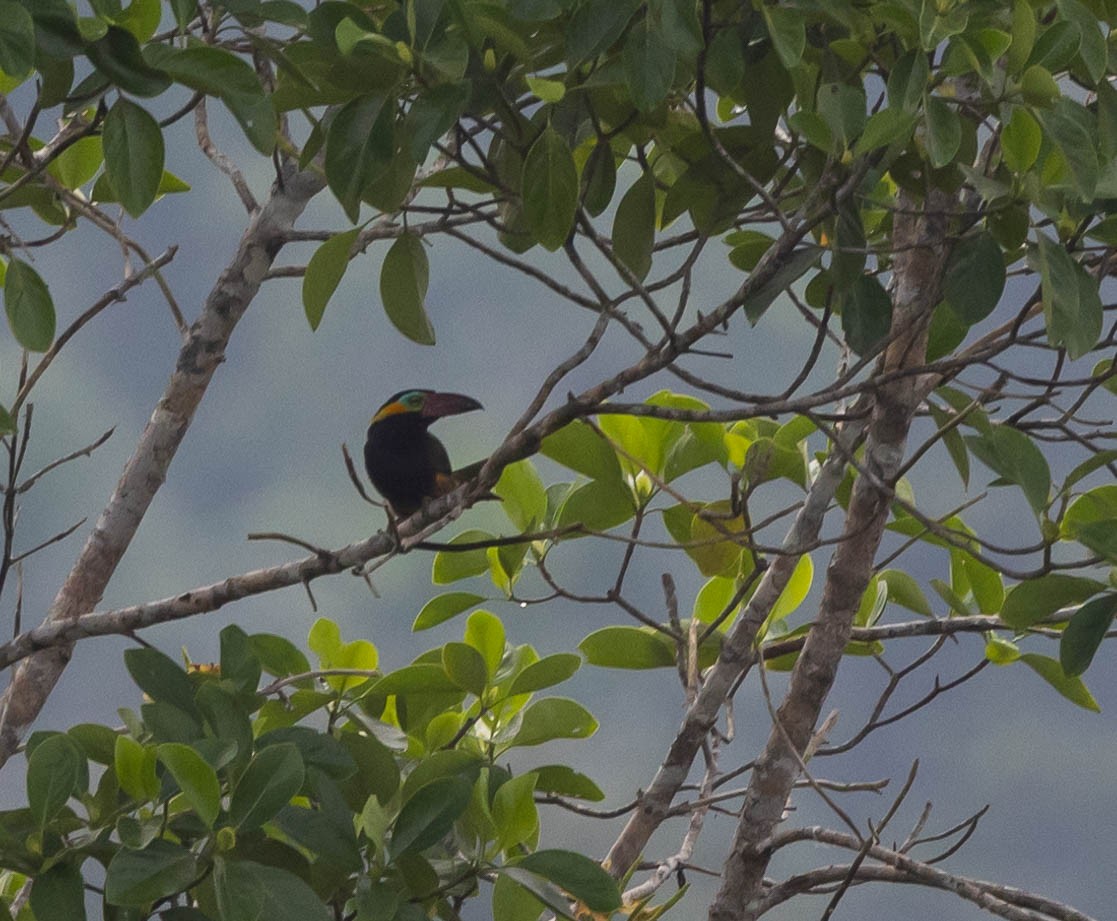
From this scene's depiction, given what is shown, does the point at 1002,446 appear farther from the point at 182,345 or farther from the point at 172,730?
the point at 182,345

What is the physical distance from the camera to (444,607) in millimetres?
2770

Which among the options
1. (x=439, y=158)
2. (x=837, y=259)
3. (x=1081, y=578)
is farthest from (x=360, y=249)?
(x=1081, y=578)

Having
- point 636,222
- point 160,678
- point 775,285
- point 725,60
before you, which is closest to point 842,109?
point 725,60

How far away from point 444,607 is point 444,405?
0.58m

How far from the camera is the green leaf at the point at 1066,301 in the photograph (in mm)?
1910

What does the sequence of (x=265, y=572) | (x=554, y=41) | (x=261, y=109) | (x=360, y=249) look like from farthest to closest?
(x=360, y=249), (x=265, y=572), (x=554, y=41), (x=261, y=109)

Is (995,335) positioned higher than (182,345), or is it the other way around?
(995,335)

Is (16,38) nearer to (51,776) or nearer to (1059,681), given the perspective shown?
(51,776)

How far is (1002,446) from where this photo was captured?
85.4 inches

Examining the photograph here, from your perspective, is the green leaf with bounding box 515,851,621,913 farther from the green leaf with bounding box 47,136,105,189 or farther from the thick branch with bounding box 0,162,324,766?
the green leaf with bounding box 47,136,105,189

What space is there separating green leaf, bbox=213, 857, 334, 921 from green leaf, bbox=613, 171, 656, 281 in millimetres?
1087

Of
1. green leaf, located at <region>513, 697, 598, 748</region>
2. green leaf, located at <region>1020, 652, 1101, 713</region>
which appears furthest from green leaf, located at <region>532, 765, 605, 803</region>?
green leaf, located at <region>1020, 652, 1101, 713</region>

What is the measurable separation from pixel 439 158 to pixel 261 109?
1173mm

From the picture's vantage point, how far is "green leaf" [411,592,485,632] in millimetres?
2756
